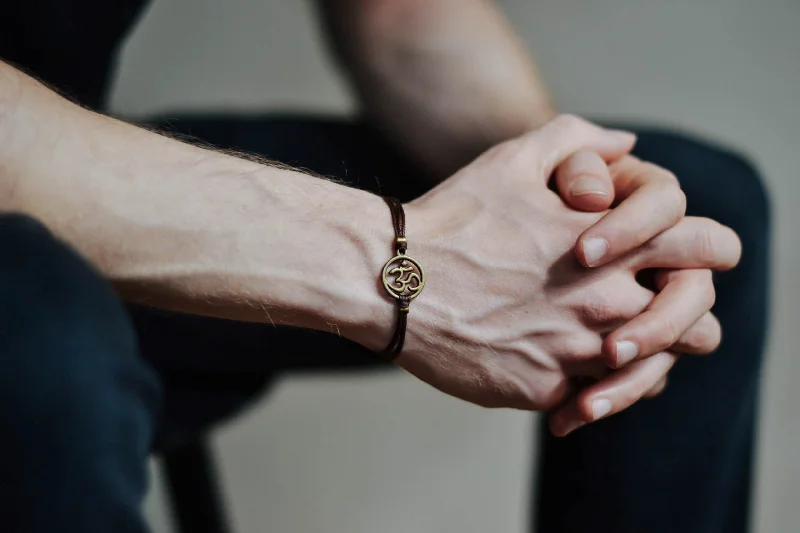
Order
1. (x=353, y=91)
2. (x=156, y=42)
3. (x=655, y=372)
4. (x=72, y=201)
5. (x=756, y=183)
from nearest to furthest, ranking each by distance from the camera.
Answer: (x=72, y=201) → (x=655, y=372) → (x=756, y=183) → (x=353, y=91) → (x=156, y=42)

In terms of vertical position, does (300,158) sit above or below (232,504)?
above

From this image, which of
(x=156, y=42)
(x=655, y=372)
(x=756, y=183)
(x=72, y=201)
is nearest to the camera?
(x=72, y=201)

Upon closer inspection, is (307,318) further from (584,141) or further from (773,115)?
(773,115)

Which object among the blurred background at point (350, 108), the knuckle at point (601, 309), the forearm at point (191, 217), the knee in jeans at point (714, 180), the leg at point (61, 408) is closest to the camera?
the leg at point (61, 408)

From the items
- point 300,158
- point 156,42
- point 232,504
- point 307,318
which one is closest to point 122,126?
point 307,318

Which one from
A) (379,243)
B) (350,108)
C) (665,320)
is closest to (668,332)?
(665,320)

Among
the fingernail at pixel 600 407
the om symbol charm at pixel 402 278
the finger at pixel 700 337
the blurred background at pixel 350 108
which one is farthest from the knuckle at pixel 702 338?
the blurred background at pixel 350 108

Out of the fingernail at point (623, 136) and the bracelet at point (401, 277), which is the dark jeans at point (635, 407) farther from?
the bracelet at point (401, 277)
